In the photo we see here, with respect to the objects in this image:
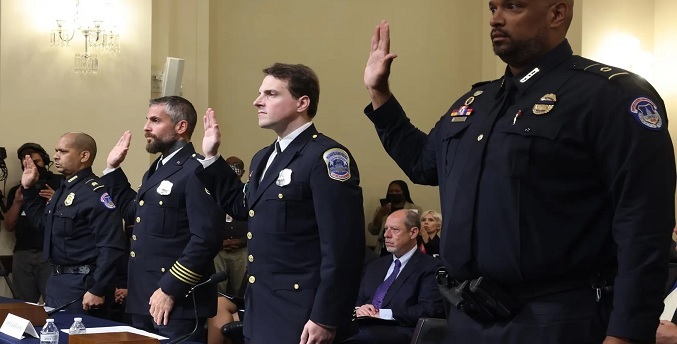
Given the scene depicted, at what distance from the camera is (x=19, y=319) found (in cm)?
352

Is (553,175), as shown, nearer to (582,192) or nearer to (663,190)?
(582,192)

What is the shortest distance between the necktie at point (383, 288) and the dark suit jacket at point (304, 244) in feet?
6.83

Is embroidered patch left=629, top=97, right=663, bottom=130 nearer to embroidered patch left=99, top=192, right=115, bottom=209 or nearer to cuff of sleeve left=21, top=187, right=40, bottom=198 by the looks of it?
embroidered patch left=99, top=192, right=115, bottom=209

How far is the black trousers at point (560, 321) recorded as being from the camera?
6.10 ft

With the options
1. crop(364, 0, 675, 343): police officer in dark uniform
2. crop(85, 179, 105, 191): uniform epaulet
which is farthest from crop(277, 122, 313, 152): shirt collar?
crop(85, 179, 105, 191): uniform epaulet

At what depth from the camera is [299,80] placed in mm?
3264

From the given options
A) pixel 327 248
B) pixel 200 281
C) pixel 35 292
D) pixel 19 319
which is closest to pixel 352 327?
pixel 327 248

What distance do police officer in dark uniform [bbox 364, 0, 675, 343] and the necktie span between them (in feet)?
10.3

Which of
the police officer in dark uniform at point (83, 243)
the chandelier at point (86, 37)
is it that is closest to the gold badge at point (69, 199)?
the police officer in dark uniform at point (83, 243)

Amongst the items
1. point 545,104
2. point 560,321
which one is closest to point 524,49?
point 545,104

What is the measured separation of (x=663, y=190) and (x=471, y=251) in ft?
1.30

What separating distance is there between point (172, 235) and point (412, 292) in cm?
151

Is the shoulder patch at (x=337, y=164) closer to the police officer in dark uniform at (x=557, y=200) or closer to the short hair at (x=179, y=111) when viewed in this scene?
the police officer in dark uniform at (x=557, y=200)

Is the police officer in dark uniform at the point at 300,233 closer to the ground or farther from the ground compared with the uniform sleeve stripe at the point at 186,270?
farther from the ground
